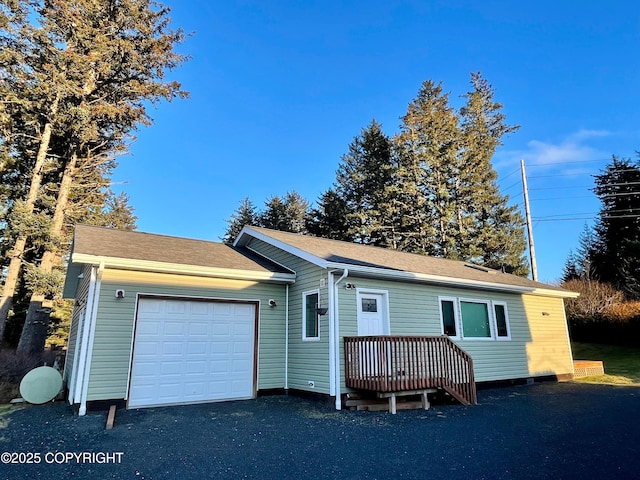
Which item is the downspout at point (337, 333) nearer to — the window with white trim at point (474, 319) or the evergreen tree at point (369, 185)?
the window with white trim at point (474, 319)

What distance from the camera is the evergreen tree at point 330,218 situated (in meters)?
24.2

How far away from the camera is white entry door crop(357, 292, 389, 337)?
27.1 feet

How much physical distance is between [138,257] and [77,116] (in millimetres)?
9952

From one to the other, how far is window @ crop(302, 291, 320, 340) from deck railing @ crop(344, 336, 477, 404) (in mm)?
834

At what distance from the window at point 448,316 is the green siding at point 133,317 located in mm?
4118

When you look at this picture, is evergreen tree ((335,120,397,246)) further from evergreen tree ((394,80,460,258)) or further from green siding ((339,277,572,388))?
green siding ((339,277,572,388))

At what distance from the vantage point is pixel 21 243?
13.8 metres

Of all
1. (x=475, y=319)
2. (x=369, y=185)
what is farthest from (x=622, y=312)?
(x=369, y=185)

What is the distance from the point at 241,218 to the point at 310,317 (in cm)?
2154

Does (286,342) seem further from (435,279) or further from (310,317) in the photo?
(435,279)

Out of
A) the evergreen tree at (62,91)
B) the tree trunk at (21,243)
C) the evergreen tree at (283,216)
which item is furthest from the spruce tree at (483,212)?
the tree trunk at (21,243)

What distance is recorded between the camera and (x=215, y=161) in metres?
21.6

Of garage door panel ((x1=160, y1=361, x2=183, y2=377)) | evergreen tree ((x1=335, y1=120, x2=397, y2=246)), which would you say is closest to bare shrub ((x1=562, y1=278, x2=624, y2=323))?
evergreen tree ((x1=335, y1=120, x2=397, y2=246))

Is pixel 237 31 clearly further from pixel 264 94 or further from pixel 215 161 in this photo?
pixel 215 161
